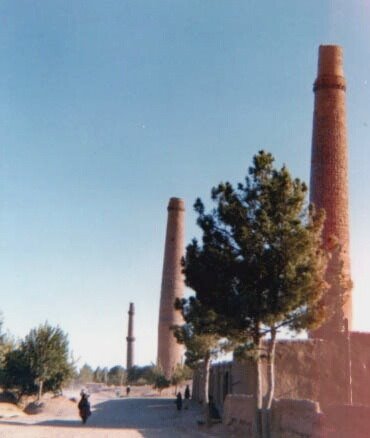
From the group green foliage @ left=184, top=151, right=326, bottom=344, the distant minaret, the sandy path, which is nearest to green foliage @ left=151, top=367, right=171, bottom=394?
the sandy path

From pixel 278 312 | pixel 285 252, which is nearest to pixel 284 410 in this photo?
pixel 278 312

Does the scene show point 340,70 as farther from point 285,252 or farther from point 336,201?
point 285,252

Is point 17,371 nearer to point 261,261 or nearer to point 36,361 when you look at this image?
point 36,361

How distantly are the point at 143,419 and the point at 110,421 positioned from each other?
405cm

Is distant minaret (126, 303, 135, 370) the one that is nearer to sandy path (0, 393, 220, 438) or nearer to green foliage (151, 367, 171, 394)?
green foliage (151, 367, 171, 394)

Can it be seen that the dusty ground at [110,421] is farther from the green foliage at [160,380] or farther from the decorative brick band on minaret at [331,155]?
the decorative brick band on minaret at [331,155]

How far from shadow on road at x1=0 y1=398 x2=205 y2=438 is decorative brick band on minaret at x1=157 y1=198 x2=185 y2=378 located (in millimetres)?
14489

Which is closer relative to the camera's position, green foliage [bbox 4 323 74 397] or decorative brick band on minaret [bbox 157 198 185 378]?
green foliage [bbox 4 323 74 397]

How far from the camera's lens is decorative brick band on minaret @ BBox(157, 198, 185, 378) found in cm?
6134

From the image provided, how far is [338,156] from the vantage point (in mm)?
35250

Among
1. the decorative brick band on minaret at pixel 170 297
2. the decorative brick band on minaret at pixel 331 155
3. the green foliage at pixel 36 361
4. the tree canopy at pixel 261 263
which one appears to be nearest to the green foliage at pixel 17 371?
the green foliage at pixel 36 361

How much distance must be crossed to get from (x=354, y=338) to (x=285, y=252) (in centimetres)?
1039

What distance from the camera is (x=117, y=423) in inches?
1154

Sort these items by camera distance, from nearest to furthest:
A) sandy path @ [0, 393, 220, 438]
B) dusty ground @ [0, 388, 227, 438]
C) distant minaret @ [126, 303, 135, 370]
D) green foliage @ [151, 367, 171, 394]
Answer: sandy path @ [0, 393, 220, 438] → dusty ground @ [0, 388, 227, 438] → green foliage @ [151, 367, 171, 394] → distant minaret @ [126, 303, 135, 370]
